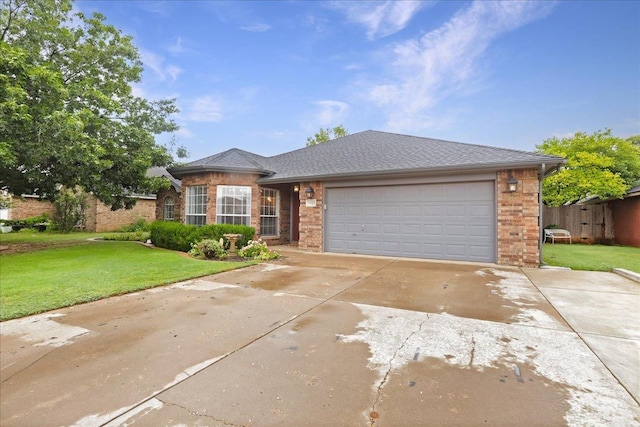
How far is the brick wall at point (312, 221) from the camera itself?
34.6ft

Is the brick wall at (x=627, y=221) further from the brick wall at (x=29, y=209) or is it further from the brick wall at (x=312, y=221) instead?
the brick wall at (x=29, y=209)

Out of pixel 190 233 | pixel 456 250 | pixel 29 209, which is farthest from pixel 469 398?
pixel 29 209

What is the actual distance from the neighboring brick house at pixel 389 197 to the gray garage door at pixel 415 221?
0.03 metres

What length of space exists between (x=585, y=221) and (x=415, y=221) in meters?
11.4

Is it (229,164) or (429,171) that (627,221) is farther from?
(229,164)

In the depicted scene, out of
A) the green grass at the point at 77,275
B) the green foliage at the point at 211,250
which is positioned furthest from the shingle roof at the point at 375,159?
the green grass at the point at 77,275

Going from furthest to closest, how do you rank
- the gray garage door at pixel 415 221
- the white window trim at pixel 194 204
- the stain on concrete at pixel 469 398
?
the white window trim at pixel 194 204 < the gray garage door at pixel 415 221 < the stain on concrete at pixel 469 398

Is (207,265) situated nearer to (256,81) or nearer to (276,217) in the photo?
(276,217)

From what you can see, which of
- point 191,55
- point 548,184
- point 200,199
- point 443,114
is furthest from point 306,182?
point 548,184

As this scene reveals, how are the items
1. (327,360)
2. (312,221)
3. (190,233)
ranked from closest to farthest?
(327,360), (190,233), (312,221)

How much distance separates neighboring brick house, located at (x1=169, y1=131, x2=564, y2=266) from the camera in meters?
7.79

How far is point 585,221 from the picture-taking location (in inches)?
569

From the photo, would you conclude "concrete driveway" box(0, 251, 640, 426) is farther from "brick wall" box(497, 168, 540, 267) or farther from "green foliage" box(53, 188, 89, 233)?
"green foliage" box(53, 188, 89, 233)

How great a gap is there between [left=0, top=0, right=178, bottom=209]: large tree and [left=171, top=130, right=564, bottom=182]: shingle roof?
2237 mm
